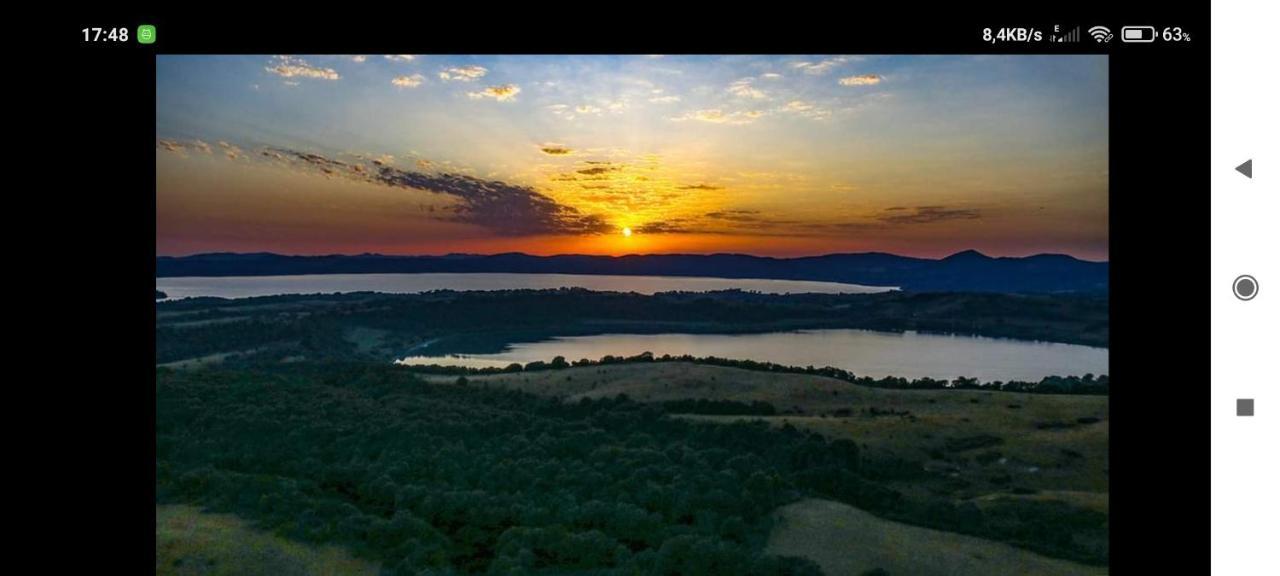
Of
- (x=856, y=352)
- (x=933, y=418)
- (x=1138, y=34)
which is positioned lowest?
(x=856, y=352)

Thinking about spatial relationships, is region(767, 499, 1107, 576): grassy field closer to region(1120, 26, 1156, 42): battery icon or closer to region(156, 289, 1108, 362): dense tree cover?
region(1120, 26, 1156, 42): battery icon

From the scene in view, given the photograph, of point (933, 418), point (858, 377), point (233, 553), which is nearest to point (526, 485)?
point (233, 553)

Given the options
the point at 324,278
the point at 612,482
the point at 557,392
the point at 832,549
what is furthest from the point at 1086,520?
the point at 324,278
